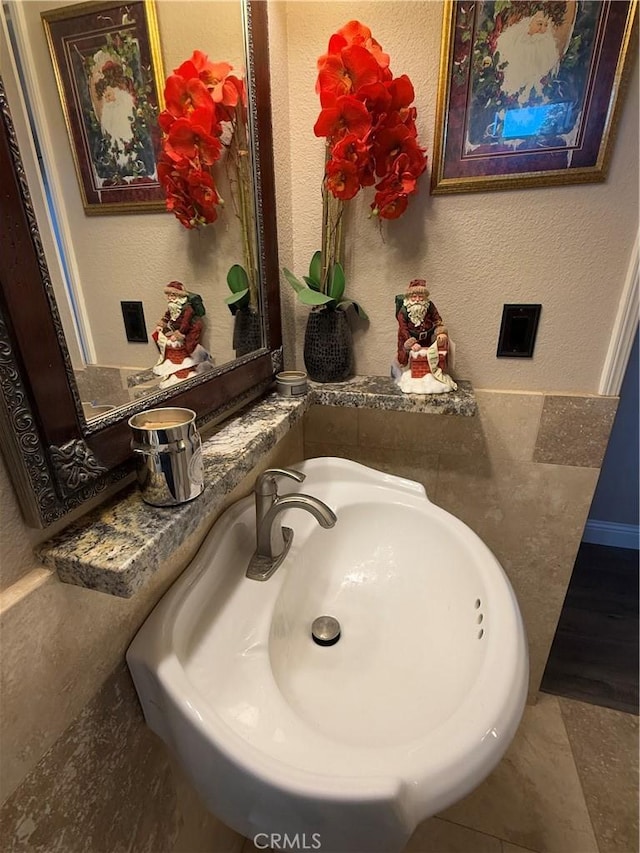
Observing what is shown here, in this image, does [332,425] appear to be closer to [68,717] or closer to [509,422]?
[509,422]

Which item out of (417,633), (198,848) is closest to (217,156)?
(417,633)

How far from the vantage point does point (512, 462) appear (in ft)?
3.27

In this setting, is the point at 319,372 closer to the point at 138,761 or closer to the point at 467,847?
the point at 138,761

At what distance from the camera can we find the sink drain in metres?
0.70

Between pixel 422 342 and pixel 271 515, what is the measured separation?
19.7 inches

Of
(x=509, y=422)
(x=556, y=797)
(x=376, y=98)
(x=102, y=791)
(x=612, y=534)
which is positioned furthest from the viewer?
(x=612, y=534)

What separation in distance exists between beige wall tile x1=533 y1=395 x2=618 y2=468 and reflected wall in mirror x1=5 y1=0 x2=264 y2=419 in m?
0.77

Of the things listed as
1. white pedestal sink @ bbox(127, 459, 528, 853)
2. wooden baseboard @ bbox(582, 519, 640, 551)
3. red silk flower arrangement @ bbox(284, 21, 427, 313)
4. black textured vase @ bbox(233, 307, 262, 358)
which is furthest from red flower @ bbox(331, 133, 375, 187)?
wooden baseboard @ bbox(582, 519, 640, 551)

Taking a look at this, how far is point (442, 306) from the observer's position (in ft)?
2.99

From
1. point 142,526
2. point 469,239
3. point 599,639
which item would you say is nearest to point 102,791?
point 142,526

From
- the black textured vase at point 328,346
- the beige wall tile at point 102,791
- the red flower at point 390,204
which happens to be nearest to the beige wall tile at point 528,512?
the black textured vase at point 328,346

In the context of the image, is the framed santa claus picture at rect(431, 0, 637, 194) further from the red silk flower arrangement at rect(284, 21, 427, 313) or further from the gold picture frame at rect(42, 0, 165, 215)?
the gold picture frame at rect(42, 0, 165, 215)

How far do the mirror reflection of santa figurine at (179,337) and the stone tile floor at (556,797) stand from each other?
1147 mm

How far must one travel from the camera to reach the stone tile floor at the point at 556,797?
3.22 feet
